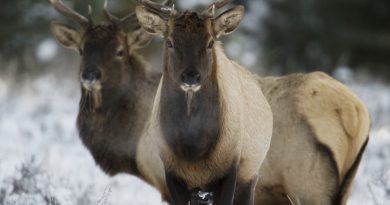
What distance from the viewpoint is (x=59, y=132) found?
560 inches

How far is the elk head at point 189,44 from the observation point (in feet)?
26.1

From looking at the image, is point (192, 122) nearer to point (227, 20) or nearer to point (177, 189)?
point (177, 189)

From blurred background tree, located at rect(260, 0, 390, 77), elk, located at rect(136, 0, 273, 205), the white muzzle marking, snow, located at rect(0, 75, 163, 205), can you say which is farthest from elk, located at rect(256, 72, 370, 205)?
blurred background tree, located at rect(260, 0, 390, 77)

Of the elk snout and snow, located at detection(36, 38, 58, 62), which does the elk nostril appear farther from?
snow, located at detection(36, 38, 58, 62)

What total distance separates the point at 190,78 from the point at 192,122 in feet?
1.44

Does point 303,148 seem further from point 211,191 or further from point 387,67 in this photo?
point 387,67

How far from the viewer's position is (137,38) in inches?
435

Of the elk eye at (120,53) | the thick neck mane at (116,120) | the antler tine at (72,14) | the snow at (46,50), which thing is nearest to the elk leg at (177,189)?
the thick neck mane at (116,120)

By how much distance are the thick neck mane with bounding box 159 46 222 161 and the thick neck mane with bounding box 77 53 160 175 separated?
2.38 m

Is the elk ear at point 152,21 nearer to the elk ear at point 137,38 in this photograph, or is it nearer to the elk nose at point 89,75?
the elk nose at point 89,75

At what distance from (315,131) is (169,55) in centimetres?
193

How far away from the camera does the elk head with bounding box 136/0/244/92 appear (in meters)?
7.96

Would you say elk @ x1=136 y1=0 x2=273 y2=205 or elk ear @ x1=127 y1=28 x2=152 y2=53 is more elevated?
elk @ x1=136 y1=0 x2=273 y2=205

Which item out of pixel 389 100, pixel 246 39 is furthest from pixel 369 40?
pixel 389 100
